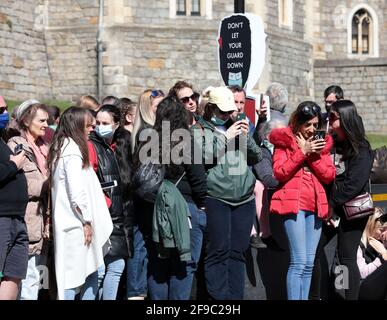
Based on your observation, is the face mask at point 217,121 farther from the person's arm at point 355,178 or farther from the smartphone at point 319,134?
the person's arm at point 355,178

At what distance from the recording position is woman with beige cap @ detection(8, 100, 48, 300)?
8.33m

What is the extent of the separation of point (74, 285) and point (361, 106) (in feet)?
99.7

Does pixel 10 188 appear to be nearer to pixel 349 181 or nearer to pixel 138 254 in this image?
pixel 138 254

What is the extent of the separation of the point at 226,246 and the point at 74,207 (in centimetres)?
144

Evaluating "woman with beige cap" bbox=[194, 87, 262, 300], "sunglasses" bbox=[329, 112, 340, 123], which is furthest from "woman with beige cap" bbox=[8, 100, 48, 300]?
"sunglasses" bbox=[329, 112, 340, 123]

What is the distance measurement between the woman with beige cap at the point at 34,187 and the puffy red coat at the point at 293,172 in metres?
2.09

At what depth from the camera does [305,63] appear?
35000 mm

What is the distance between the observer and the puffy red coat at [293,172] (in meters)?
8.68

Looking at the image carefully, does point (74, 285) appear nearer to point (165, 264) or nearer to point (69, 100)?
point (165, 264)

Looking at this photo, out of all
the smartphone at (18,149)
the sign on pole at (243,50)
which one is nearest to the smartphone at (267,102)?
the sign on pole at (243,50)

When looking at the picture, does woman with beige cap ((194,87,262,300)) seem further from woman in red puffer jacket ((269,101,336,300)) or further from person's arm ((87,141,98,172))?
person's arm ((87,141,98,172))

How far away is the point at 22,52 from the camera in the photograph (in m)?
27.7

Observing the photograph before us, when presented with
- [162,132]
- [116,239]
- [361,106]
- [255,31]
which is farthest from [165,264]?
[361,106]

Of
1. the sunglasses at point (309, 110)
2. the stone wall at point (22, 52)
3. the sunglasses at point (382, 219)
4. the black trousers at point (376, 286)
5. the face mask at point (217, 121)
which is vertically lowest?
the black trousers at point (376, 286)
